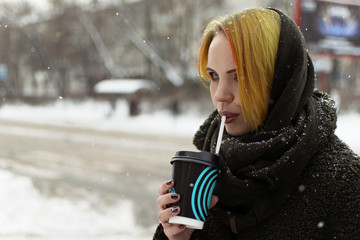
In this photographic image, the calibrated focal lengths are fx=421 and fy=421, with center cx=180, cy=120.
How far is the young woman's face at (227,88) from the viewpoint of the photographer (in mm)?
1104

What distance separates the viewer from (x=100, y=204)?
5.78 metres

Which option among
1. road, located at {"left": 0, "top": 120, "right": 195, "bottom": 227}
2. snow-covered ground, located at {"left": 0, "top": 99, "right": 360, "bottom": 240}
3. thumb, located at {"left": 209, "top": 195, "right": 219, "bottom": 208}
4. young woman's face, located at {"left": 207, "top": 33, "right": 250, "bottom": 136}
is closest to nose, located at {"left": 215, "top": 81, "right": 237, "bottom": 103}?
young woman's face, located at {"left": 207, "top": 33, "right": 250, "bottom": 136}

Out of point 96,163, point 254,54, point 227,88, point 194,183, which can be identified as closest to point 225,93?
point 227,88

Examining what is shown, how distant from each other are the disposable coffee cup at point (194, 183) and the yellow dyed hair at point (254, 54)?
0.17 meters

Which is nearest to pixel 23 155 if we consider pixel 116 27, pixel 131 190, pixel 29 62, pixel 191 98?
pixel 131 190

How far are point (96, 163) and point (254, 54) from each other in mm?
8919

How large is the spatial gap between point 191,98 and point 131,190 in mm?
16790

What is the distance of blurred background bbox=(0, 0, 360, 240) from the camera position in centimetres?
555

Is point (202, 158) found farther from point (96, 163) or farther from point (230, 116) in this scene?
point (96, 163)

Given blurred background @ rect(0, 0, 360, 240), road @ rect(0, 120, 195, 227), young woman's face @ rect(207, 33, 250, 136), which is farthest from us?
road @ rect(0, 120, 195, 227)

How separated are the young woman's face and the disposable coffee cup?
0.48ft

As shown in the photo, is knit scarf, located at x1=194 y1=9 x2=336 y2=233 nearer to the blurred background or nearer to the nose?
the nose

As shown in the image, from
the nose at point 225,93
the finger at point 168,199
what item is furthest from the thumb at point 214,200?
the nose at point 225,93

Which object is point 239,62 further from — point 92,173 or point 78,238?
point 92,173
